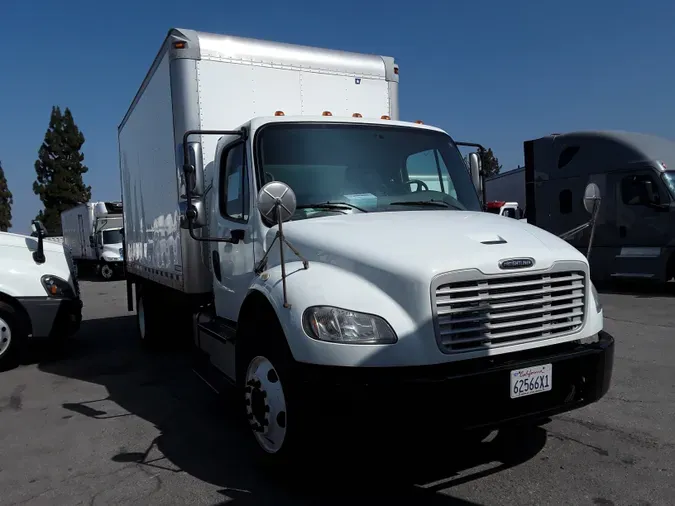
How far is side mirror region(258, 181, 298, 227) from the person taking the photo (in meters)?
3.63

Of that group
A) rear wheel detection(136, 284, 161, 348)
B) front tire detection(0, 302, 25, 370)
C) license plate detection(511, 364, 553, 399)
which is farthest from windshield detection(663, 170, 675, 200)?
front tire detection(0, 302, 25, 370)

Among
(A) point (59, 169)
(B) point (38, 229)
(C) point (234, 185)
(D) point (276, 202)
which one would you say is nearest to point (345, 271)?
(D) point (276, 202)

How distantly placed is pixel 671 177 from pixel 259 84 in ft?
31.9

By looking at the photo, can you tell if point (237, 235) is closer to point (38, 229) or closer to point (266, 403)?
point (266, 403)

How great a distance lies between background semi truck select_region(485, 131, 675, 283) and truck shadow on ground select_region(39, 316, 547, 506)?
362 inches

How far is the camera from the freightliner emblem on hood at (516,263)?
340 centimetres

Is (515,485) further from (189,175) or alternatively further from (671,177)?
(671,177)

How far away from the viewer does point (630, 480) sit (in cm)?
369

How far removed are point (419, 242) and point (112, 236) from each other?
22928 millimetres

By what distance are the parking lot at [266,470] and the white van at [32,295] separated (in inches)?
41.7

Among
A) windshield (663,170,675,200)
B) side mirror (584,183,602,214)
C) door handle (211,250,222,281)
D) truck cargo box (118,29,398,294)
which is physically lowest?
door handle (211,250,222,281)

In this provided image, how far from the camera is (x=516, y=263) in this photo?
345 centimetres

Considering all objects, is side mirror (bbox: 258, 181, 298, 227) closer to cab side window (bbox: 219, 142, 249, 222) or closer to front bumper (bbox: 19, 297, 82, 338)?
cab side window (bbox: 219, 142, 249, 222)

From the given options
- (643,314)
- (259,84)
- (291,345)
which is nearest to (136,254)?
(259,84)
